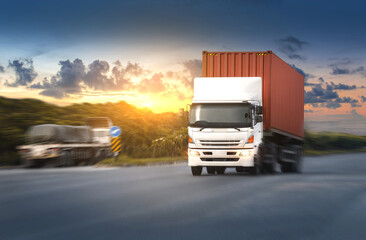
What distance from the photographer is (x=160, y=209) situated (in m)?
9.34

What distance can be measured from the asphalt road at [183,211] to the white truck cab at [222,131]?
239cm

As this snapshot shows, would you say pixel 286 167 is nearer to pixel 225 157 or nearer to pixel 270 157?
pixel 270 157

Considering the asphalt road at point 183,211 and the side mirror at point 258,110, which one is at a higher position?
the side mirror at point 258,110

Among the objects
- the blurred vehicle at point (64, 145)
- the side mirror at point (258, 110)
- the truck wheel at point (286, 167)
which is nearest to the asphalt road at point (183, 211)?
the side mirror at point (258, 110)

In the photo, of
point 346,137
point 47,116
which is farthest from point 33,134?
point 346,137

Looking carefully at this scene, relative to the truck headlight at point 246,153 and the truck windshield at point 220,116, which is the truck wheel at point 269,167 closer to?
the truck headlight at point 246,153

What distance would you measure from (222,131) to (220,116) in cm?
50

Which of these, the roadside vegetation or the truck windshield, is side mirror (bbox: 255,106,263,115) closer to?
the truck windshield

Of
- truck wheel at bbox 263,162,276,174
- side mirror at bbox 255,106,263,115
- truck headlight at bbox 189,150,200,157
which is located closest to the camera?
truck headlight at bbox 189,150,200,157

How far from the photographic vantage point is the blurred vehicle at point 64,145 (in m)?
24.3

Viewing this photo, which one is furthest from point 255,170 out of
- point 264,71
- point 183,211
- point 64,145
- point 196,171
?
point 64,145

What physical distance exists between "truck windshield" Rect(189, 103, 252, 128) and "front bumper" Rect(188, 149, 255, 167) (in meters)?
0.86

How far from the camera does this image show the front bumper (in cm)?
1669

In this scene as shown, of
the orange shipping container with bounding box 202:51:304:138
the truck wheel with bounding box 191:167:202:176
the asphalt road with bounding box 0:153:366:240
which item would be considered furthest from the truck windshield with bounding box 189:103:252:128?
the asphalt road with bounding box 0:153:366:240
